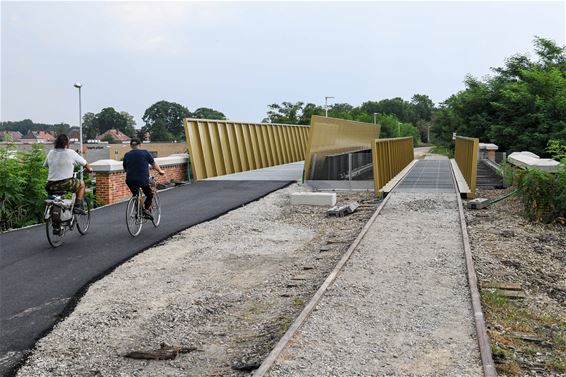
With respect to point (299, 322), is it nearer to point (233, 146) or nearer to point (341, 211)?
point (341, 211)

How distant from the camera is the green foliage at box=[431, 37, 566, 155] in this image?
3072 centimetres

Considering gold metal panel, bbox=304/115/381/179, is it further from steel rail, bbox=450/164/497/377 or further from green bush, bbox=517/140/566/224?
steel rail, bbox=450/164/497/377

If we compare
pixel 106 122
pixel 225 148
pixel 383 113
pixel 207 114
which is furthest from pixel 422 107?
pixel 225 148

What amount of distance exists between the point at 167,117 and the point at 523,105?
12416 cm

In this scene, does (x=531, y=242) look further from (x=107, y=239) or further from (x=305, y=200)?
(x=107, y=239)

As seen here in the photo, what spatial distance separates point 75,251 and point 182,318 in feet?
11.6

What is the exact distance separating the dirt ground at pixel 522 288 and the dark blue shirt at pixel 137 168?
5424 mm

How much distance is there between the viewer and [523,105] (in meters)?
33.3

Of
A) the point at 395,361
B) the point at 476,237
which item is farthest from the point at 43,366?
the point at 476,237

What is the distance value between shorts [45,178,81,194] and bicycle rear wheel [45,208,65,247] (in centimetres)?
35

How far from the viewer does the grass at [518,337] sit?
16.6 ft

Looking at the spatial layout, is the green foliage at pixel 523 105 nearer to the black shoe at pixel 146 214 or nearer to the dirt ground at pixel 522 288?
the dirt ground at pixel 522 288

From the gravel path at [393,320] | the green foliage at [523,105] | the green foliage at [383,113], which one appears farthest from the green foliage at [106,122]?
the gravel path at [393,320]

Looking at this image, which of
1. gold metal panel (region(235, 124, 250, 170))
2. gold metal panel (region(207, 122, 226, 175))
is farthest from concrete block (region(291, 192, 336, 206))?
gold metal panel (region(235, 124, 250, 170))
